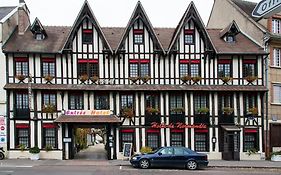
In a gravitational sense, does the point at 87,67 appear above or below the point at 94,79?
above

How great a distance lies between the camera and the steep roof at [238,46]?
2967cm

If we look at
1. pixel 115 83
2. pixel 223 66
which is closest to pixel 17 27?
pixel 115 83

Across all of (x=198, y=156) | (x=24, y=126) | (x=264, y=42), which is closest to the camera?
(x=198, y=156)

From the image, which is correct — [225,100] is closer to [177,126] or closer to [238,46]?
[177,126]

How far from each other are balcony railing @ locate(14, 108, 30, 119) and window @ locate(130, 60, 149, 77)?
29.5 feet

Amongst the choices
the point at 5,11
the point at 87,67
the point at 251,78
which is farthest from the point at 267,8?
the point at 5,11

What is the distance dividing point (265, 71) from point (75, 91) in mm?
16128

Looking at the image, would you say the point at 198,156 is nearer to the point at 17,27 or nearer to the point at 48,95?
the point at 48,95

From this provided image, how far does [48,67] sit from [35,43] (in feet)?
8.60

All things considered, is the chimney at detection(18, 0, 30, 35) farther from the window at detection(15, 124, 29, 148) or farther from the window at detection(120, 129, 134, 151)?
the window at detection(120, 129, 134, 151)

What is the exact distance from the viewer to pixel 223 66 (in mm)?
29922

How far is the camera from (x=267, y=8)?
3389 mm

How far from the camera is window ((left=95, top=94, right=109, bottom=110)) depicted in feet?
95.9

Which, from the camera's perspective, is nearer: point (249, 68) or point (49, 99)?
point (49, 99)
